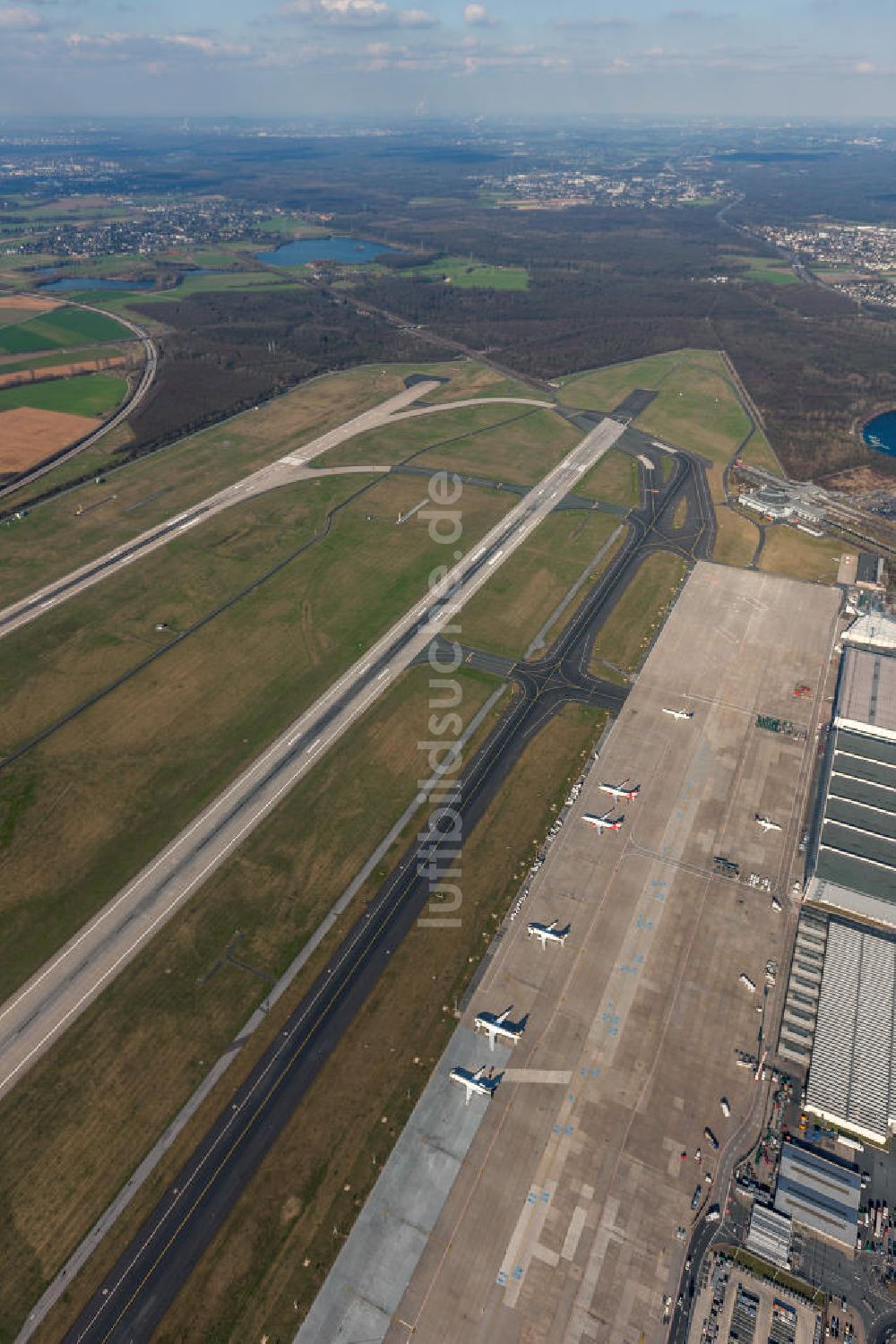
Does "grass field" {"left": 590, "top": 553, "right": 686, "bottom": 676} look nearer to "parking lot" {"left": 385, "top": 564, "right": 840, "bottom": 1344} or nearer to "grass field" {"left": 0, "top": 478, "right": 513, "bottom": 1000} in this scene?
"parking lot" {"left": 385, "top": 564, "right": 840, "bottom": 1344}

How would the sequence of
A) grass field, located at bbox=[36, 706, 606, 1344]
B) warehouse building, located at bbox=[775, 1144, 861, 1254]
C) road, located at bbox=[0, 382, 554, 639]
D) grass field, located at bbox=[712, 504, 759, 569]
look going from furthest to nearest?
grass field, located at bbox=[712, 504, 759, 569]
road, located at bbox=[0, 382, 554, 639]
warehouse building, located at bbox=[775, 1144, 861, 1254]
grass field, located at bbox=[36, 706, 606, 1344]

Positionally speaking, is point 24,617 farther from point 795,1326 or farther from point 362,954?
point 795,1326

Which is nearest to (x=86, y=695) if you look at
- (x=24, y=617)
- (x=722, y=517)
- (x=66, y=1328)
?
(x=24, y=617)

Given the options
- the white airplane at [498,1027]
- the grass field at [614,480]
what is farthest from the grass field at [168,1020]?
the grass field at [614,480]

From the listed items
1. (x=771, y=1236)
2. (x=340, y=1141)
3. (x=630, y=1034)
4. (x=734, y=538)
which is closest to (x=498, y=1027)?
(x=630, y=1034)

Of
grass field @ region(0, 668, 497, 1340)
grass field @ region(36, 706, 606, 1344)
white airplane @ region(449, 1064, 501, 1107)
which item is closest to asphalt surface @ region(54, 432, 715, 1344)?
grass field @ region(36, 706, 606, 1344)

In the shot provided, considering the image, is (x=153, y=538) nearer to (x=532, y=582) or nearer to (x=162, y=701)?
(x=162, y=701)
